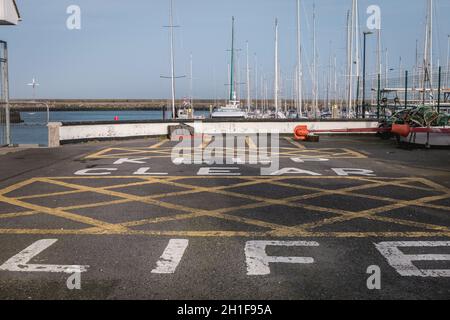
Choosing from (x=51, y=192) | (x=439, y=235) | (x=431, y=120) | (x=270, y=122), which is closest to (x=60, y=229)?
A: (x=51, y=192)

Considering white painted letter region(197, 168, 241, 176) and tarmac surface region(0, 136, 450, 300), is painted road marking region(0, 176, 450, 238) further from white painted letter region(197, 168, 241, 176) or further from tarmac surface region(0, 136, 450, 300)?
white painted letter region(197, 168, 241, 176)

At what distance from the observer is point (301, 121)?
23.9 m

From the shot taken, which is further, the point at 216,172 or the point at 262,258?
the point at 216,172

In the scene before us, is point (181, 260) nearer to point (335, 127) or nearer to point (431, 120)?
point (431, 120)

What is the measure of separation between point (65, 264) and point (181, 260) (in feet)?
3.86

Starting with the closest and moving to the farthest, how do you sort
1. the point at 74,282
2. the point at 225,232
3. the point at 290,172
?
the point at 74,282 → the point at 225,232 → the point at 290,172

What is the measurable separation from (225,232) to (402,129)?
1396 centimetres

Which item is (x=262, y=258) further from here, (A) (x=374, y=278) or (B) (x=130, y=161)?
(B) (x=130, y=161)

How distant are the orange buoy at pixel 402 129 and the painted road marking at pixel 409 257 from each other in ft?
43.1

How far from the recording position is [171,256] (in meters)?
5.13

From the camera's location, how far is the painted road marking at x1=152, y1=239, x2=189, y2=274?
4.72 meters

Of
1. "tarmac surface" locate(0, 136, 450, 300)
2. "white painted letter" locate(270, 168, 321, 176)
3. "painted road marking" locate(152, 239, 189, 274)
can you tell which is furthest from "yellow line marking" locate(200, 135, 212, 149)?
"painted road marking" locate(152, 239, 189, 274)

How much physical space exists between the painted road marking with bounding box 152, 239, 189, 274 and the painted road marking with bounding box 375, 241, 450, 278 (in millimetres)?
2217

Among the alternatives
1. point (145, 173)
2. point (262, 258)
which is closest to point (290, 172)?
point (145, 173)
